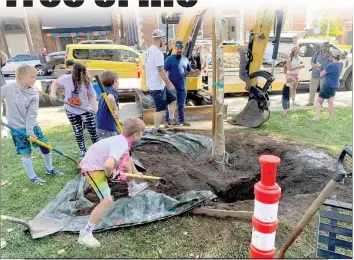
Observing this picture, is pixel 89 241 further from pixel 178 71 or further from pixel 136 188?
pixel 178 71

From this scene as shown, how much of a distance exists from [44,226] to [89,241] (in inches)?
21.6

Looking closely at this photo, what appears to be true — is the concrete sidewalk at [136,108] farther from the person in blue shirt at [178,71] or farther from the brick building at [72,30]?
the brick building at [72,30]

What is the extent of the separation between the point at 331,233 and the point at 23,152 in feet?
11.1

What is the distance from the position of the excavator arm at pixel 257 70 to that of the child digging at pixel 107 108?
3.08 meters

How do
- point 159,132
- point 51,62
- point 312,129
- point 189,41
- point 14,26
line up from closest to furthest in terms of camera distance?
point 159,132 < point 312,129 < point 189,41 < point 51,62 < point 14,26

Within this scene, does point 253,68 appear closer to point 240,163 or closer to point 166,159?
point 240,163

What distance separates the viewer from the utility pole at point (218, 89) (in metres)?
3.71

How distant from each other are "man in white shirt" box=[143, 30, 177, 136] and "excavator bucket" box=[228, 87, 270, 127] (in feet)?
5.38

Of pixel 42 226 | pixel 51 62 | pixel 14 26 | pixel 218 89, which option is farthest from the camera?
pixel 14 26

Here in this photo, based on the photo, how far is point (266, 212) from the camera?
1783 millimetres

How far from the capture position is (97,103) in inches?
162

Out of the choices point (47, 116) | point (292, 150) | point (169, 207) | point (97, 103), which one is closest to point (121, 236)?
point (169, 207)

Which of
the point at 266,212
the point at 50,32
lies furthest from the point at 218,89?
the point at 50,32

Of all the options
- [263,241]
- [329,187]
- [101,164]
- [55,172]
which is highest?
[329,187]
